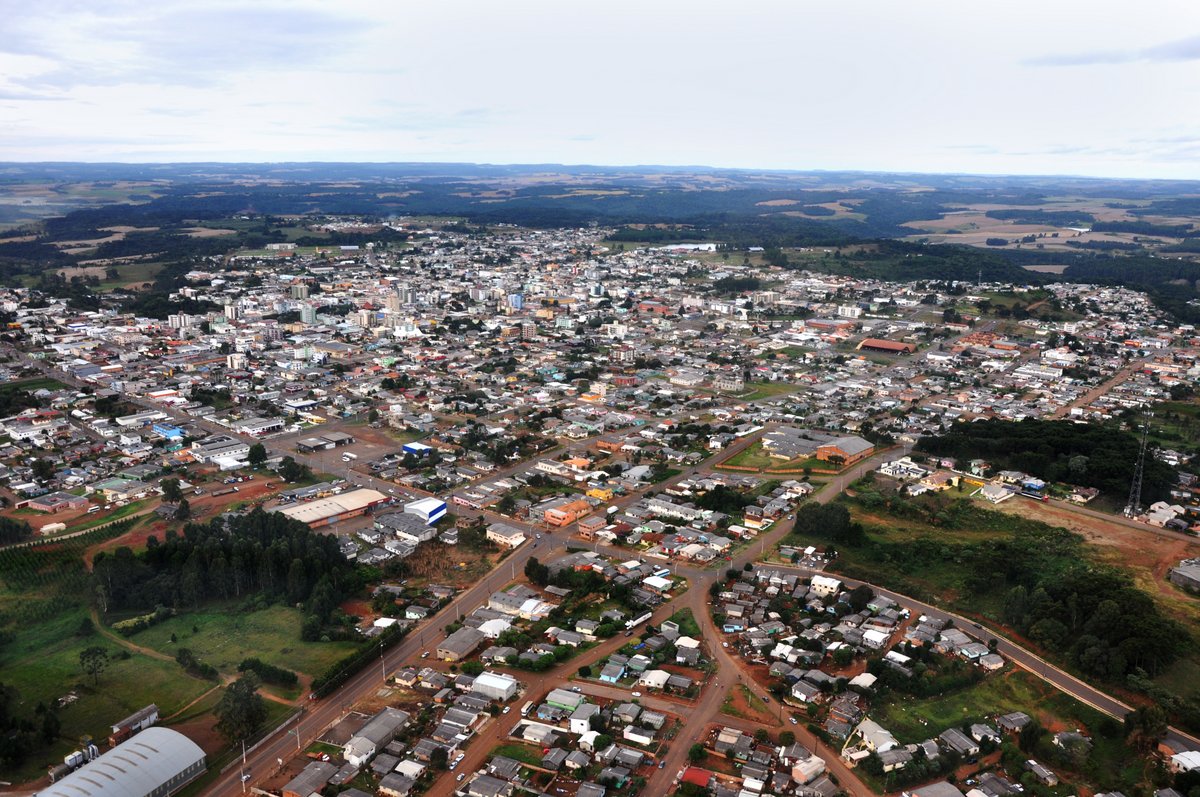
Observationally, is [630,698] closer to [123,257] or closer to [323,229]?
[123,257]

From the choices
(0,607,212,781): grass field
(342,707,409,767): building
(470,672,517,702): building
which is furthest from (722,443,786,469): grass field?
(0,607,212,781): grass field

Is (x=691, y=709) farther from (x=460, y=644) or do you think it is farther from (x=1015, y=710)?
(x=1015, y=710)

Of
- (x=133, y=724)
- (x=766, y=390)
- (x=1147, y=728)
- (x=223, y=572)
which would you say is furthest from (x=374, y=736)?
(x=766, y=390)

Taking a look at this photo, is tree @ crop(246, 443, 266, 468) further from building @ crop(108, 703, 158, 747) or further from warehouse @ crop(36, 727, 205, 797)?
warehouse @ crop(36, 727, 205, 797)

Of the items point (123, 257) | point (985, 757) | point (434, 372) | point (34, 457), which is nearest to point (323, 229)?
point (123, 257)

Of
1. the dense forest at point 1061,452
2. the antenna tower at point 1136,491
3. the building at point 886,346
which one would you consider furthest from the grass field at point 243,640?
the building at point 886,346
